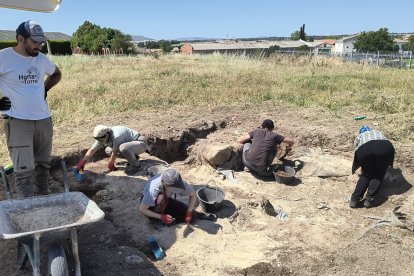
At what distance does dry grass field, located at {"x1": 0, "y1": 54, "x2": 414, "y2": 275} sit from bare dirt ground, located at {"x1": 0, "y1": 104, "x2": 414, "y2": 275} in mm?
16

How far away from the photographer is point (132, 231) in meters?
4.40

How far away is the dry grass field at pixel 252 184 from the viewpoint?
3.91 meters

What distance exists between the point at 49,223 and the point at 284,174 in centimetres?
406

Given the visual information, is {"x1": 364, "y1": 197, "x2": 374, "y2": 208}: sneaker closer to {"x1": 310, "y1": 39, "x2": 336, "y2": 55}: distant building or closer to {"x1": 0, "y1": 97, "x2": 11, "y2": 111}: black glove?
{"x1": 0, "y1": 97, "x2": 11, "y2": 111}: black glove

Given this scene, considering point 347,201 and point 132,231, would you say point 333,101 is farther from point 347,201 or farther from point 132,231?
point 132,231

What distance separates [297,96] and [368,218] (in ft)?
19.0

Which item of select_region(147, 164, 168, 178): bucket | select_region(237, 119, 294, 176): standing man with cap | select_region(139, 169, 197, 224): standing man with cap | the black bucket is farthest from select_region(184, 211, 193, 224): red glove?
select_region(237, 119, 294, 176): standing man with cap

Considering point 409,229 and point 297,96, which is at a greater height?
point 297,96

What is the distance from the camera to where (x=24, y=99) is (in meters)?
3.63

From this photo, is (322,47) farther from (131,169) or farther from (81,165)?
(81,165)

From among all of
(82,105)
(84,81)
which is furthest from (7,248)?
(84,81)

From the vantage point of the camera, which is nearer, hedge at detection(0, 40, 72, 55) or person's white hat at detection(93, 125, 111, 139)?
person's white hat at detection(93, 125, 111, 139)

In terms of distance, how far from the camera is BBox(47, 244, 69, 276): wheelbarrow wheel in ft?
9.20

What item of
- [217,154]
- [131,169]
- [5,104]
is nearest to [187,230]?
[131,169]
